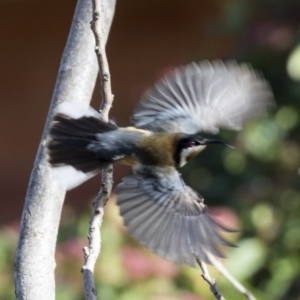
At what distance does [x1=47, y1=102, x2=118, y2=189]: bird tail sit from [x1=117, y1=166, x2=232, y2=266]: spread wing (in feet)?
0.32

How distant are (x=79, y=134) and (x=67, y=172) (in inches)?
10.7

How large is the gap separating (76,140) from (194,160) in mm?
1906

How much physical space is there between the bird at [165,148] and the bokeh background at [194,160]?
34.9 inches

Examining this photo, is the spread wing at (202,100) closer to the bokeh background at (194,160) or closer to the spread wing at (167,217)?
the spread wing at (167,217)

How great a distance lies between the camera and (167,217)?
210 cm

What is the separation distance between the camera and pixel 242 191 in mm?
3902

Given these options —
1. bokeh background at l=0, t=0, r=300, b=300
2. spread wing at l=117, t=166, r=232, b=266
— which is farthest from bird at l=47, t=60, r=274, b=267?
bokeh background at l=0, t=0, r=300, b=300

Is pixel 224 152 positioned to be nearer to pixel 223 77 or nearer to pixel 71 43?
pixel 223 77

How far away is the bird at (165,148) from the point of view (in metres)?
1.94

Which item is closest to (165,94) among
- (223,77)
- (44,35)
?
(223,77)

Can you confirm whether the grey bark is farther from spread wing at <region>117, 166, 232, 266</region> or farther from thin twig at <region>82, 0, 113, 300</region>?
spread wing at <region>117, 166, 232, 266</region>

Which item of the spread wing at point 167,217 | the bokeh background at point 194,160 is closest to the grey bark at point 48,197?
the spread wing at point 167,217

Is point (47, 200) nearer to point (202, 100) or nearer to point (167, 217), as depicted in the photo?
point (167, 217)

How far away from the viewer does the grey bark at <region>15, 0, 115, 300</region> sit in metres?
1.70
